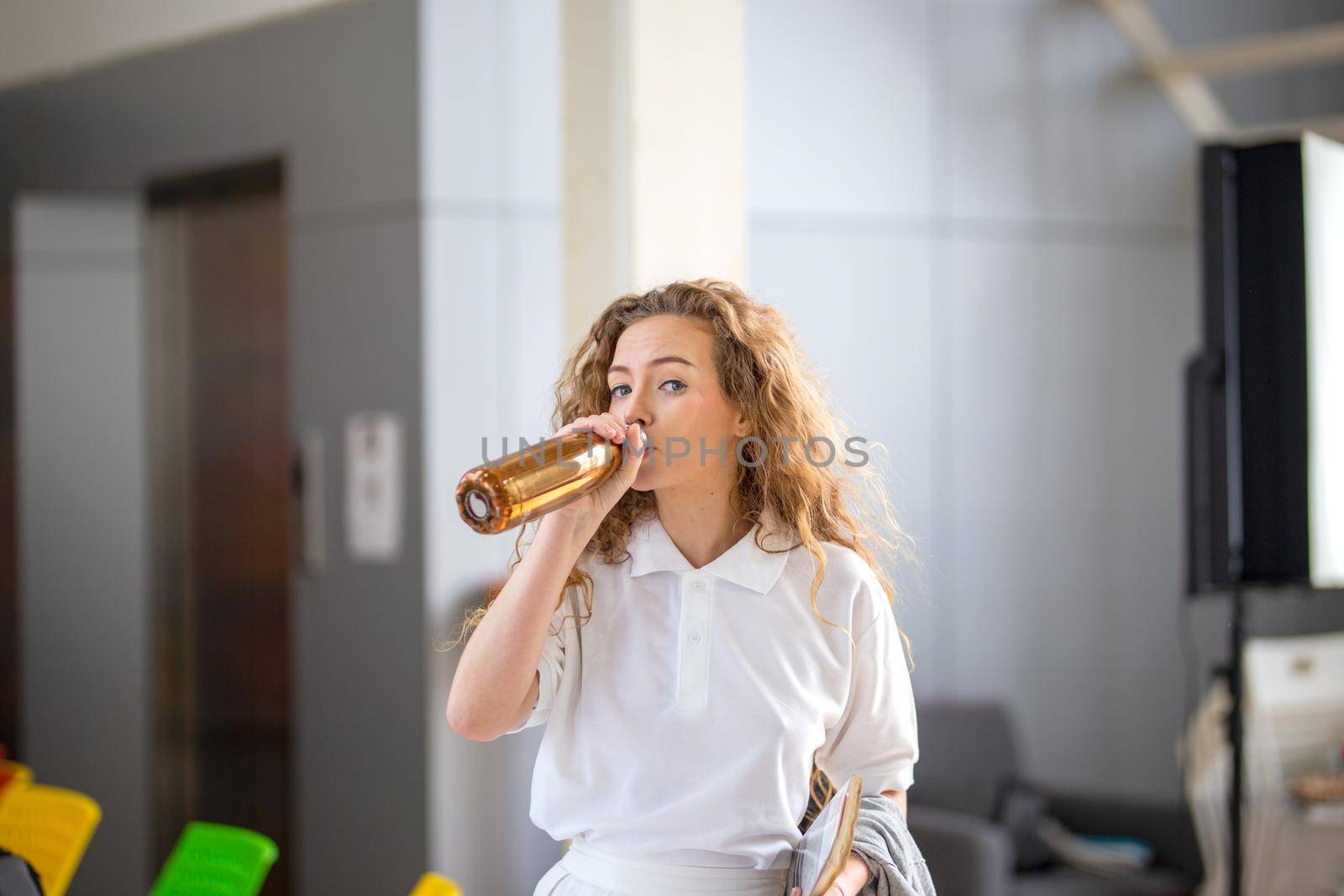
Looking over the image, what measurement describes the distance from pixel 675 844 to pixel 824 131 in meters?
2.86

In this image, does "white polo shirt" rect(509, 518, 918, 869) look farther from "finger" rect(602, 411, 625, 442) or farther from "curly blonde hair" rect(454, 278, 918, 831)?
"finger" rect(602, 411, 625, 442)

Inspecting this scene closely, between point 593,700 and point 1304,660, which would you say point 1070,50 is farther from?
point 593,700

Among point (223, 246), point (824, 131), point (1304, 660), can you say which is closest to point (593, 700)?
point (824, 131)

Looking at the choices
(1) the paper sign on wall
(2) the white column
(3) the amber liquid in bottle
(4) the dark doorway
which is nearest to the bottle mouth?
(3) the amber liquid in bottle

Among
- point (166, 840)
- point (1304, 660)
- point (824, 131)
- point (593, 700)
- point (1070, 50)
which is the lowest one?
point (166, 840)

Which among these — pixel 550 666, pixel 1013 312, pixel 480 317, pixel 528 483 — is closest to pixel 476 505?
pixel 528 483

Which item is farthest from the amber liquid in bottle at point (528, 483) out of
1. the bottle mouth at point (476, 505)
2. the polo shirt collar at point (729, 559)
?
the polo shirt collar at point (729, 559)

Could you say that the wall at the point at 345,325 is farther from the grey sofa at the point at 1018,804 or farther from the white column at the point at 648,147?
the grey sofa at the point at 1018,804

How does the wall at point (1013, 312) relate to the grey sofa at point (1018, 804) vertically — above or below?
above

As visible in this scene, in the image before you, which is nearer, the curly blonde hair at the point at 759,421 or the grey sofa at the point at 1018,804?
the curly blonde hair at the point at 759,421

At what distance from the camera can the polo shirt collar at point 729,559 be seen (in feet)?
4.46

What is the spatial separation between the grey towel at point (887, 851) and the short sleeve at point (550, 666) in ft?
1.18

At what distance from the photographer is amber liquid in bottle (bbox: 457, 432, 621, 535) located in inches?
45.4

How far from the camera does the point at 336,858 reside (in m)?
3.80
